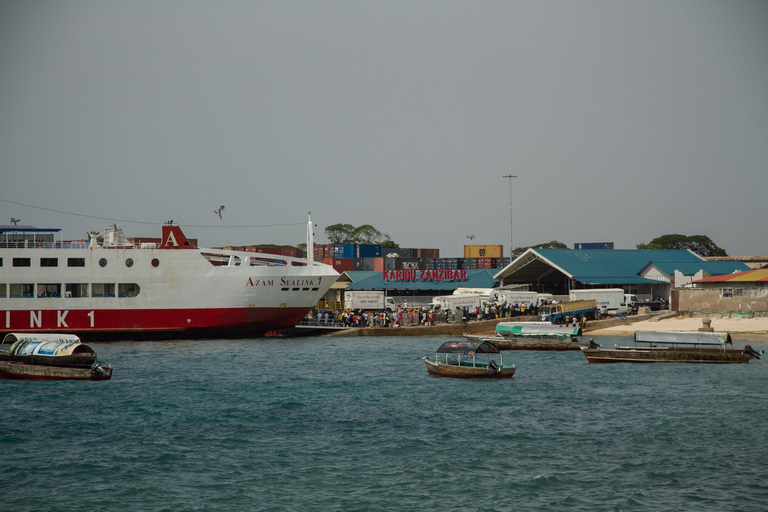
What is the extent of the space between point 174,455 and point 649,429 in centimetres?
1471

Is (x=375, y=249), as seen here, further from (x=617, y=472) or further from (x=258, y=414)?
(x=617, y=472)

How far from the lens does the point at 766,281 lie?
190 feet

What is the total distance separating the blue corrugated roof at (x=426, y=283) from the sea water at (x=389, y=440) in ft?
119

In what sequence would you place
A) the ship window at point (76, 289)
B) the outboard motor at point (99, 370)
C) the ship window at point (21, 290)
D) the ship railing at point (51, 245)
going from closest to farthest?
the outboard motor at point (99, 370) → the ship window at point (21, 290) → the ship window at point (76, 289) → the ship railing at point (51, 245)

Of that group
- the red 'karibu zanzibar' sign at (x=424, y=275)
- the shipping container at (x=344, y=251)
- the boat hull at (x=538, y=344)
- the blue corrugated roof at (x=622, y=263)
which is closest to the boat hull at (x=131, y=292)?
the boat hull at (x=538, y=344)

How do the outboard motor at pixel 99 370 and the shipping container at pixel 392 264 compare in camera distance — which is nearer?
the outboard motor at pixel 99 370

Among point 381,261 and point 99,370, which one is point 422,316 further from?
point 381,261

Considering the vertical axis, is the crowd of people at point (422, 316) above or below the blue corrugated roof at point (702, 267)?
below

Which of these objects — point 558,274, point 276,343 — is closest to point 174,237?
point 276,343

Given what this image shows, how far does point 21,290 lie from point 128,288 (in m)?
7.02

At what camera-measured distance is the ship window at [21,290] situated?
174 feet

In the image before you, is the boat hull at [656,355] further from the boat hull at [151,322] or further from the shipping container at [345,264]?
the shipping container at [345,264]

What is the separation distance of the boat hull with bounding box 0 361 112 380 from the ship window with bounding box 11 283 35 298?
17.1 meters

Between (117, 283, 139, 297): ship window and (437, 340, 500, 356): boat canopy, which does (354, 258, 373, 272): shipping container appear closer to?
(117, 283, 139, 297): ship window
